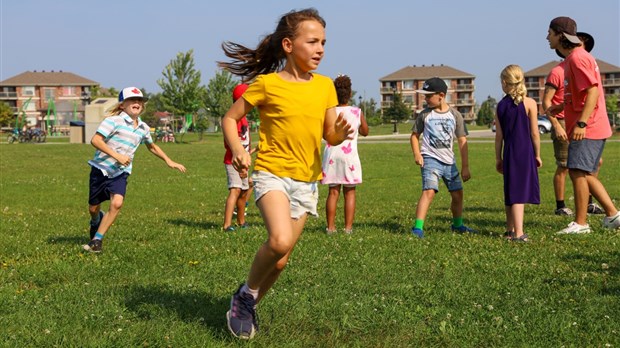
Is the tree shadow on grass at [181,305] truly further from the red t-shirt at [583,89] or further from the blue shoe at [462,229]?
the red t-shirt at [583,89]

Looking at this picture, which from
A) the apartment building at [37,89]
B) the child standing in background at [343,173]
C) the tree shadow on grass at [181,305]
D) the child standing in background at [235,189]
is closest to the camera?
the tree shadow on grass at [181,305]

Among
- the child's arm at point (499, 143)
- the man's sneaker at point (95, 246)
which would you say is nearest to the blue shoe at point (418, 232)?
the child's arm at point (499, 143)

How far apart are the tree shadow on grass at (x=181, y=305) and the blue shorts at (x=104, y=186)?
2284mm

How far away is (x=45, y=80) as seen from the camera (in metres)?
151

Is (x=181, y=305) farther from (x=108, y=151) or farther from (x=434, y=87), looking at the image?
(x=434, y=87)

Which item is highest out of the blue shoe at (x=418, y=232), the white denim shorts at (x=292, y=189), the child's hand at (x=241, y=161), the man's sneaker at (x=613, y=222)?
the child's hand at (x=241, y=161)

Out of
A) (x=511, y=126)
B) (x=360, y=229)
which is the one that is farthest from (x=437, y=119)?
(x=360, y=229)

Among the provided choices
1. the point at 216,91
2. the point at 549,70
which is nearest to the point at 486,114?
the point at 549,70

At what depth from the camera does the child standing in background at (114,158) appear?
26.3 ft

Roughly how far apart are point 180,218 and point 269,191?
707 centimetres

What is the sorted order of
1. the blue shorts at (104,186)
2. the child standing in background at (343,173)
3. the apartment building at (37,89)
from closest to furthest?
the blue shorts at (104,186) → the child standing in background at (343,173) → the apartment building at (37,89)

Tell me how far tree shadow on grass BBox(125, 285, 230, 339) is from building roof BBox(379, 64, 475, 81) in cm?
15541

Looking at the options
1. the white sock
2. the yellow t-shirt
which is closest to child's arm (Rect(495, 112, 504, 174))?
the yellow t-shirt

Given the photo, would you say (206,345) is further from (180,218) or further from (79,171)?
(79,171)
